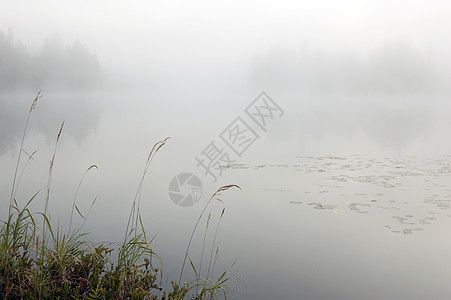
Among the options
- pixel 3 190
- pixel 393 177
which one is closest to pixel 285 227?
pixel 393 177

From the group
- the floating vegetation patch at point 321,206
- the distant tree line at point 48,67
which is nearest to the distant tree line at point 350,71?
the distant tree line at point 48,67

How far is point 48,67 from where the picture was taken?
83.2 metres

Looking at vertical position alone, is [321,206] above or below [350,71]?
below

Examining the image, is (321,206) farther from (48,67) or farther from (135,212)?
(48,67)

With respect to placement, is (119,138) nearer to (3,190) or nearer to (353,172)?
(3,190)

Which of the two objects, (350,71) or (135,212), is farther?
(350,71)

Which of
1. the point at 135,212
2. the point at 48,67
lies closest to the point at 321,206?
the point at 135,212

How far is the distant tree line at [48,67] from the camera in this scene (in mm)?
67000

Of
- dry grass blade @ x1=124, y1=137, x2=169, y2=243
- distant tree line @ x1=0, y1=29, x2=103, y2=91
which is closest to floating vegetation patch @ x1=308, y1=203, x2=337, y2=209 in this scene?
dry grass blade @ x1=124, y1=137, x2=169, y2=243

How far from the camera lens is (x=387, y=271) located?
16.5 ft

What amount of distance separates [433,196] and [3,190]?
9631mm

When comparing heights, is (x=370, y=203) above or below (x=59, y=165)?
below

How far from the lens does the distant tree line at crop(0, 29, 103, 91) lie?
67.0 metres

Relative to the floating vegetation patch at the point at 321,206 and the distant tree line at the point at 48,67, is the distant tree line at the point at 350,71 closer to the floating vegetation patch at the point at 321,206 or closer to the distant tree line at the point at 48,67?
the distant tree line at the point at 48,67
